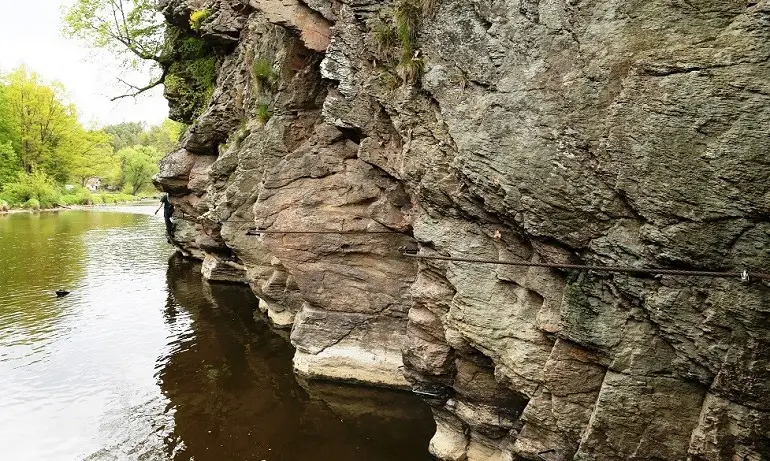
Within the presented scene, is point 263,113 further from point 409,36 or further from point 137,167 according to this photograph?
point 137,167

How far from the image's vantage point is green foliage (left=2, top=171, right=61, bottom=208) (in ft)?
165

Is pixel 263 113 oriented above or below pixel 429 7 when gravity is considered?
below

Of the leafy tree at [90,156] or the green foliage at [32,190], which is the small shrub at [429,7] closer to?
the green foliage at [32,190]

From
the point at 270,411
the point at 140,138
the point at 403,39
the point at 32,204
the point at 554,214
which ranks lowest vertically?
the point at 270,411

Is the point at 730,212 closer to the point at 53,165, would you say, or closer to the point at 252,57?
the point at 252,57

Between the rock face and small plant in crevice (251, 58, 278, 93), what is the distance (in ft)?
8.49

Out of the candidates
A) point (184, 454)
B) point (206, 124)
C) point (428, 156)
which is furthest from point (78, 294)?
point (428, 156)

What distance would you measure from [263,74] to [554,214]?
10680 millimetres

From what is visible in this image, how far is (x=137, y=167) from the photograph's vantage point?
7931cm

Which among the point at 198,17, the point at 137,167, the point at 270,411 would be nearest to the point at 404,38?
the point at 270,411

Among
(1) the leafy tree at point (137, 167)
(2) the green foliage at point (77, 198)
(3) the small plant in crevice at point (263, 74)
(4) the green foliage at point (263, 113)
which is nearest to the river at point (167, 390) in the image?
(4) the green foliage at point (263, 113)

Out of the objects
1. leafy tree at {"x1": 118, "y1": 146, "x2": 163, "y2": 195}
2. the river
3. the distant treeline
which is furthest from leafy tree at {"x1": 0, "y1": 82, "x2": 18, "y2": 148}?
the river

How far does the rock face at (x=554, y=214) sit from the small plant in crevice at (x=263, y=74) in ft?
8.49

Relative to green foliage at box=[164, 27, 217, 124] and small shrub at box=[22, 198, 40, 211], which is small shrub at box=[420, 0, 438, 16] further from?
small shrub at box=[22, 198, 40, 211]
